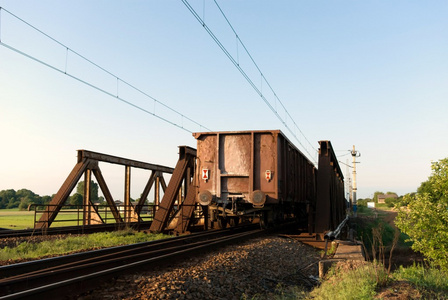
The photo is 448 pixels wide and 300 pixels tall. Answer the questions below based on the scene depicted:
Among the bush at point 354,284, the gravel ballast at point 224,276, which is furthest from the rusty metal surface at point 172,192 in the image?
the bush at point 354,284

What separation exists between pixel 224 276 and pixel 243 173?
23.3 feet

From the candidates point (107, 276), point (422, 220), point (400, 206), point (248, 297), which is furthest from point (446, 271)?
point (107, 276)

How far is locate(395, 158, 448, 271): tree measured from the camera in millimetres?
8258

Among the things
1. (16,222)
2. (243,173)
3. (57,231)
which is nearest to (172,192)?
(243,173)

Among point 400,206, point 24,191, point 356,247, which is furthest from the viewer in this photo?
point 24,191

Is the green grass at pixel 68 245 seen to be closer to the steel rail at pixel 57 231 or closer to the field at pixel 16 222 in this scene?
the steel rail at pixel 57 231

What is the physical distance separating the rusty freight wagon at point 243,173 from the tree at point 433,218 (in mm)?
5290

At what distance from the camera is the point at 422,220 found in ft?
27.8

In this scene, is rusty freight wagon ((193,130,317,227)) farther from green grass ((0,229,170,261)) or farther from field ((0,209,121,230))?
field ((0,209,121,230))

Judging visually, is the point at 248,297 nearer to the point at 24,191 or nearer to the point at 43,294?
the point at 43,294

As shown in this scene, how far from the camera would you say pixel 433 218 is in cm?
841

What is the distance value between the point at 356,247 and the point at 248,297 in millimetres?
5230

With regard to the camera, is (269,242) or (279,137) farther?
(279,137)

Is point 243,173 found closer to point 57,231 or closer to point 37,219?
point 57,231
